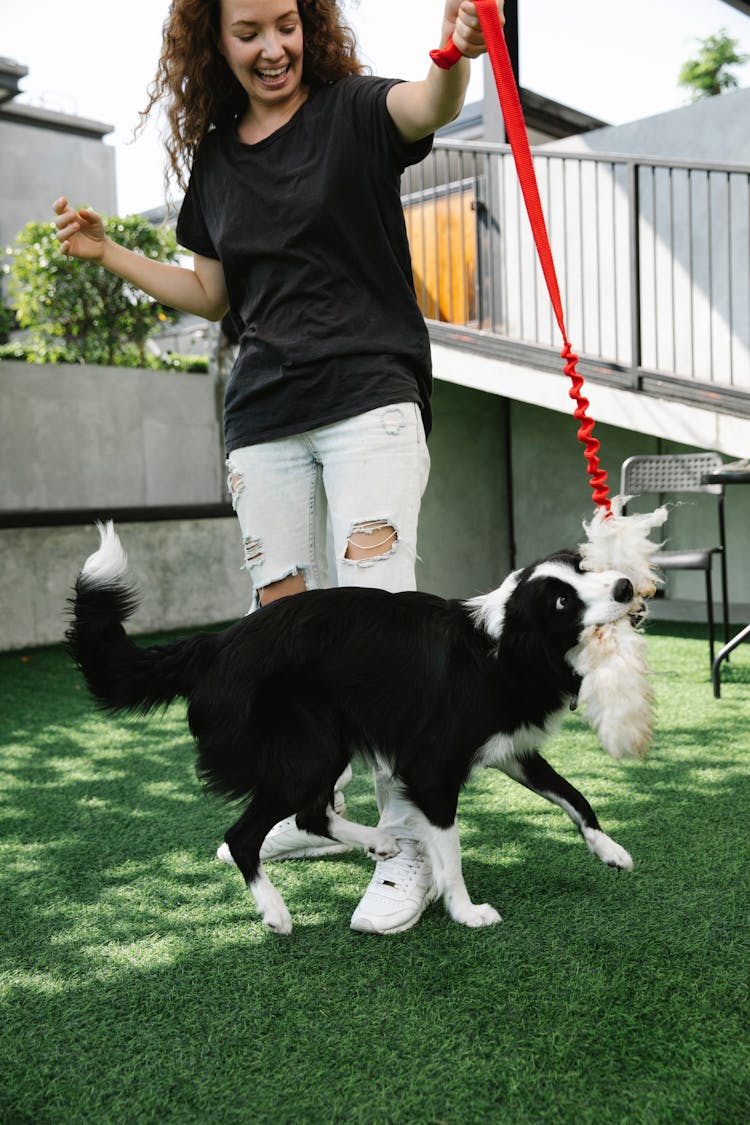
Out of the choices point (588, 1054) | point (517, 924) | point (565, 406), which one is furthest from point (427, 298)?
point (588, 1054)

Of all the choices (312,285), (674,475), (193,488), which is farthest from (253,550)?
(193,488)

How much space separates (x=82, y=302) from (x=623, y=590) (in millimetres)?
6779

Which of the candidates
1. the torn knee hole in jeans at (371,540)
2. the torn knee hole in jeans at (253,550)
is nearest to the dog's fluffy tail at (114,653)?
the torn knee hole in jeans at (253,550)

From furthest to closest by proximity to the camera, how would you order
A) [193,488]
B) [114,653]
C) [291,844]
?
[193,488]
[291,844]
[114,653]

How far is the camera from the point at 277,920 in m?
1.91

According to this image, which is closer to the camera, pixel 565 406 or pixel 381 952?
pixel 381 952

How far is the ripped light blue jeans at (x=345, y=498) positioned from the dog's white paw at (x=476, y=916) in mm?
209

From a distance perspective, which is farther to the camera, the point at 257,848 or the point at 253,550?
the point at 253,550

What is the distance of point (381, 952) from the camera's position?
71.9 inches

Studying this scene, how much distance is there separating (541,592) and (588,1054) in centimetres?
81

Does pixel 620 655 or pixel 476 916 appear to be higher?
pixel 620 655

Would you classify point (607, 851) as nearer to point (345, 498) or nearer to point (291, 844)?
point (291, 844)

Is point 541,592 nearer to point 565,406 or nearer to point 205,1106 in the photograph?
point 205,1106

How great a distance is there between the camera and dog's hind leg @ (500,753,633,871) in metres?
2.12
